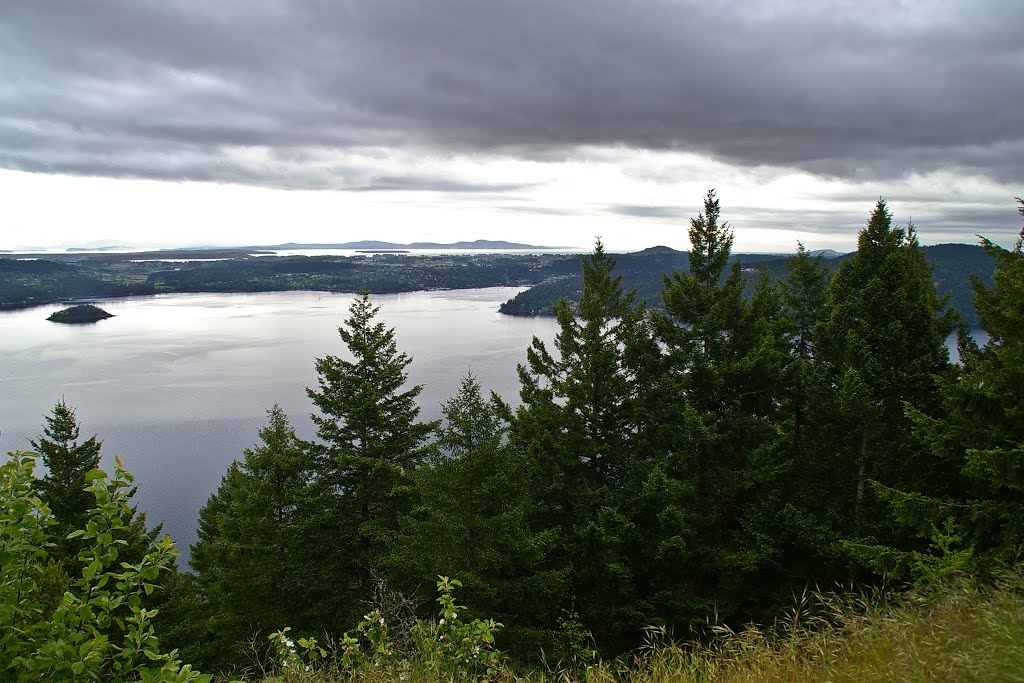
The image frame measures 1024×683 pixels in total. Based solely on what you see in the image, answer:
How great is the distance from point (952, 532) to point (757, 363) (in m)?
4.66

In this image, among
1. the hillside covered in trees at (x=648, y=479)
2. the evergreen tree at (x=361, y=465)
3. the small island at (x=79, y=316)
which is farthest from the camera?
the small island at (x=79, y=316)

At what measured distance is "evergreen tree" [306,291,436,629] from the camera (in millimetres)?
13047

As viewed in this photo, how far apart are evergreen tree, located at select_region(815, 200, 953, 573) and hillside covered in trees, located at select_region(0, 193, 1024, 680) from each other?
0.15ft

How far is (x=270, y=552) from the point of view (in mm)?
13867

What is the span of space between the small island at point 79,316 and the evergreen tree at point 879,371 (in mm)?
135230

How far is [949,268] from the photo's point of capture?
136 m

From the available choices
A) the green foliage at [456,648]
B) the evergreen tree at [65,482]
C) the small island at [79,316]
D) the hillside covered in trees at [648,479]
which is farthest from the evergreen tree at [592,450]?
the small island at [79,316]

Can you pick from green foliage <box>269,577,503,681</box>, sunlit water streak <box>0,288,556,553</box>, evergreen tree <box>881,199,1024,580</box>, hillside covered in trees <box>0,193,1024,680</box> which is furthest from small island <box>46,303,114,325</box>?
evergreen tree <box>881,199,1024,580</box>

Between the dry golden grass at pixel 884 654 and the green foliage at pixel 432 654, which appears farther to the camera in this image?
the green foliage at pixel 432 654

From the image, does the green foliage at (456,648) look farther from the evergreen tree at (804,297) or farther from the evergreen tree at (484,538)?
the evergreen tree at (804,297)

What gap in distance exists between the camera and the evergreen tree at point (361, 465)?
1305 cm

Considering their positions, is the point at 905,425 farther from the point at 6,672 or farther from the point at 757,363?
the point at 6,672

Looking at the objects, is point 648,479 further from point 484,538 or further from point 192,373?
point 192,373

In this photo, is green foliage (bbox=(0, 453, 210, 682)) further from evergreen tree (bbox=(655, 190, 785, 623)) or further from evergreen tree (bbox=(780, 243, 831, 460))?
evergreen tree (bbox=(780, 243, 831, 460))
